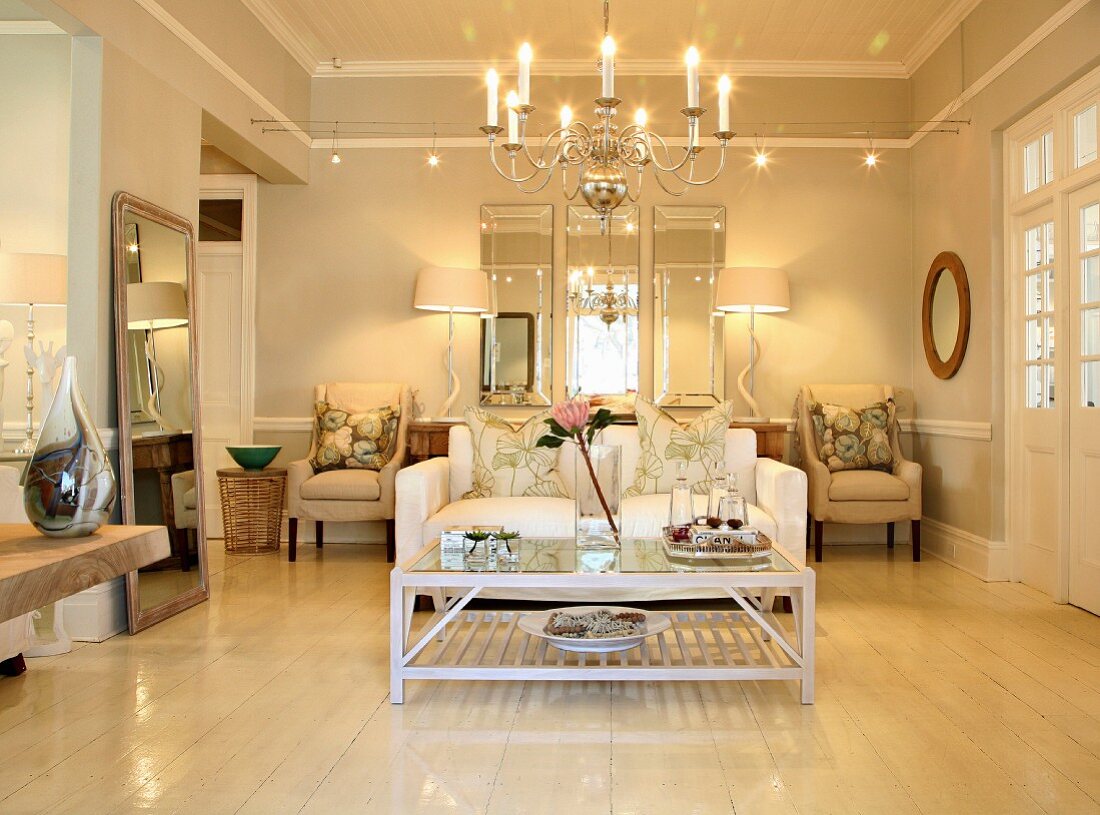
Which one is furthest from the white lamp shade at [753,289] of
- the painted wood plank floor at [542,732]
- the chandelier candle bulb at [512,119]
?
the chandelier candle bulb at [512,119]

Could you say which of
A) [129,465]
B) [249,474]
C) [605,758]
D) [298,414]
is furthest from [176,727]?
[298,414]

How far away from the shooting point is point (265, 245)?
6227 millimetres

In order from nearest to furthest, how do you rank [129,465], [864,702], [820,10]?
[864,702], [129,465], [820,10]

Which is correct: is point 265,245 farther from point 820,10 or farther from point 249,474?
point 820,10

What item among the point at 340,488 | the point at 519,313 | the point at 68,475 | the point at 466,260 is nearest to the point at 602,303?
the point at 519,313

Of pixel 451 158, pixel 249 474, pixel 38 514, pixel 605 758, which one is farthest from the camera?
pixel 451 158

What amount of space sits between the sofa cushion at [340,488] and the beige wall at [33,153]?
148 centimetres

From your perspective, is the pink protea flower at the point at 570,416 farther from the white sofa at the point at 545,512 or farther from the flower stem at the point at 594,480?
the white sofa at the point at 545,512

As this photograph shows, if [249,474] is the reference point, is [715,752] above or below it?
below

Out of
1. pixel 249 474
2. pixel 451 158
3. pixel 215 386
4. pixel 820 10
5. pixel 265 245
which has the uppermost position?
pixel 820 10

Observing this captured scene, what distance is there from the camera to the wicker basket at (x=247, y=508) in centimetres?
567

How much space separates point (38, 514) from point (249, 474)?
4421 mm

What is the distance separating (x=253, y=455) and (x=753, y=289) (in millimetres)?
3187

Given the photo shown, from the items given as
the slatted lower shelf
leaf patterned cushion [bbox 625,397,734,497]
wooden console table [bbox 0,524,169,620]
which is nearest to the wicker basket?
the slatted lower shelf
